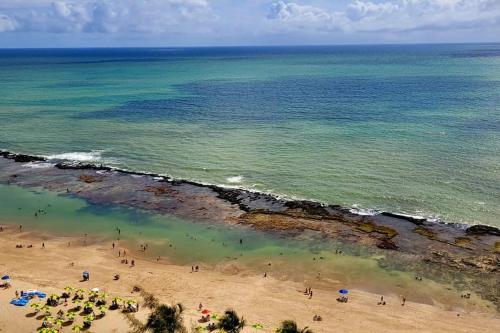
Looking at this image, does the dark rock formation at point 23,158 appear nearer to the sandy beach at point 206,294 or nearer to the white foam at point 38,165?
the white foam at point 38,165

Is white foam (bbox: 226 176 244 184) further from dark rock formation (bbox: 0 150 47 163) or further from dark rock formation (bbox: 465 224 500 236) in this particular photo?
dark rock formation (bbox: 0 150 47 163)

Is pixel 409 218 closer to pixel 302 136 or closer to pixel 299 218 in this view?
pixel 299 218

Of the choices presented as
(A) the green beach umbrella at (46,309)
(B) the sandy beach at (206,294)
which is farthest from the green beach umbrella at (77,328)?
(A) the green beach umbrella at (46,309)

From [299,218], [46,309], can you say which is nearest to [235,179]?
[299,218]

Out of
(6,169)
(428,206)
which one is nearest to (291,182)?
(428,206)

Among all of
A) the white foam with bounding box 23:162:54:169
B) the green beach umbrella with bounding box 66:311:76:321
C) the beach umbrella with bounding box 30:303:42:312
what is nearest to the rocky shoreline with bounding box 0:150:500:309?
the white foam with bounding box 23:162:54:169

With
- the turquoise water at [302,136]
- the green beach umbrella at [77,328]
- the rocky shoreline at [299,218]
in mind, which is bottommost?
the green beach umbrella at [77,328]

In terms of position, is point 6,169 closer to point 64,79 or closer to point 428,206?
point 428,206
